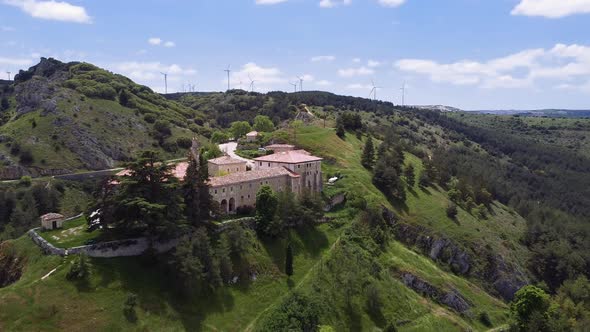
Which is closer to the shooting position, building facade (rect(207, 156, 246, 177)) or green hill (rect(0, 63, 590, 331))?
green hill (rect(0, 63, 590, 331))

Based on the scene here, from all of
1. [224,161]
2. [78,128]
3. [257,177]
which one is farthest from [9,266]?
[78,128]

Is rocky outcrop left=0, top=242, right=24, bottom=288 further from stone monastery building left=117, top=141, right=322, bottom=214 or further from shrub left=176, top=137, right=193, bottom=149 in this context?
shrub left=176, top=137, right=193, bottom=149

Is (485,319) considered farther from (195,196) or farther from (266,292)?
(195,196)

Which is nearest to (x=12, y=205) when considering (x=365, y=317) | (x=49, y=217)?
(x=49, y=217)

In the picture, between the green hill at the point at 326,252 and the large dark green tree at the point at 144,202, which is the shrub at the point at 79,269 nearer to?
the green hill at the point at 326,252

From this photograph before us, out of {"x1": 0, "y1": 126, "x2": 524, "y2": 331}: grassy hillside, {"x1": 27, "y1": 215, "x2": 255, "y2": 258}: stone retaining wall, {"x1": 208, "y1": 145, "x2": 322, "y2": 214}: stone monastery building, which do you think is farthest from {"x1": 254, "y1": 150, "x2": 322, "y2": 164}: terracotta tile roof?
{"x1": 27, "y1": 215, "x2": 255, "y2": 258}: stone retaining wall

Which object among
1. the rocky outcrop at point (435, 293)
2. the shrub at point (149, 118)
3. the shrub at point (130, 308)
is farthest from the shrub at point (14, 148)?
the rocky outcrop at point (435, 293)
